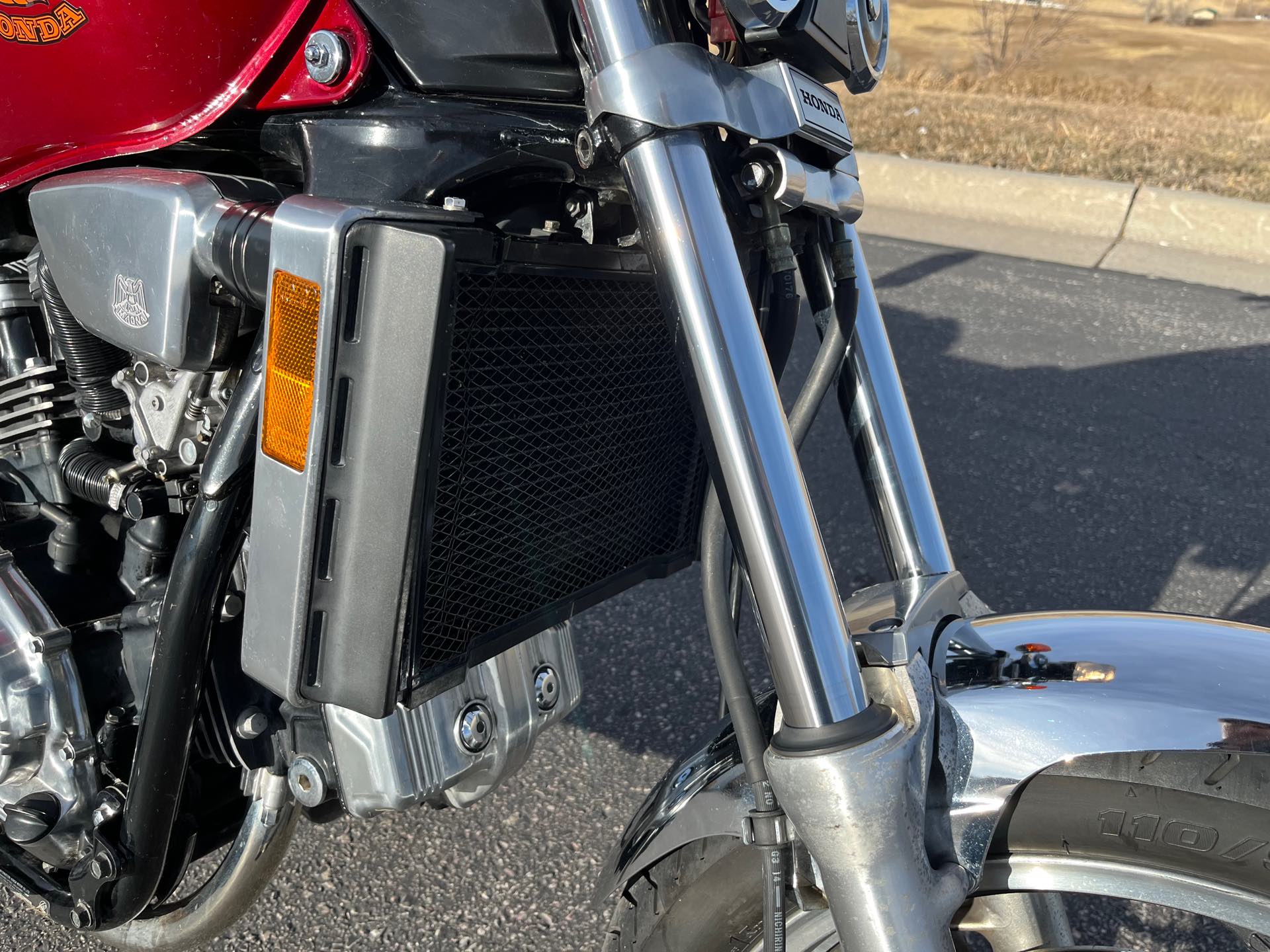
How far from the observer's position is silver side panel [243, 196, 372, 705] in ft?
2.88

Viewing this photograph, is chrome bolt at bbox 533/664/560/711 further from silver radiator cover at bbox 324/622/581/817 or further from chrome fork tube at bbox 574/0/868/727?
chrome fork tube at bbox 574/0/868/727

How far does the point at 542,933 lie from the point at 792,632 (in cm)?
110

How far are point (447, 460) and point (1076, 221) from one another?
5.24 m

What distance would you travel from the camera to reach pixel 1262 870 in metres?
0.89

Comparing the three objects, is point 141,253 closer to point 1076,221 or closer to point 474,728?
point 474,728

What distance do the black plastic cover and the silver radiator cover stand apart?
564 mm

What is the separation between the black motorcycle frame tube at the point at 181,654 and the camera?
1.08 metres

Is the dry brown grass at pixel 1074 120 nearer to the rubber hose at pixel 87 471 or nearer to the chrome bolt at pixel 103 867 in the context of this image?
the rubber hose at pixel 87 471

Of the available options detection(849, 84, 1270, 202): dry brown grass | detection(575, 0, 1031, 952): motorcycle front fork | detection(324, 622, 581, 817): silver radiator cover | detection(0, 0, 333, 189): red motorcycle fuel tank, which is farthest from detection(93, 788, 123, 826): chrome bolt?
detection(849, 84, 1270, 202): dry brown grass

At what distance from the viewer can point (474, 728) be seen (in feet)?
3.88

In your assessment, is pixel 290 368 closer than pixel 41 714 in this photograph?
Yes

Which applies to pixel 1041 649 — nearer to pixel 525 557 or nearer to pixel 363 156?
pixel 525 557

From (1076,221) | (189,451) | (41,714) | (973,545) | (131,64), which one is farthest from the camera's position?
(1076,221)

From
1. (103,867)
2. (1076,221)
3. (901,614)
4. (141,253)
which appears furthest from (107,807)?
(1076,221)
